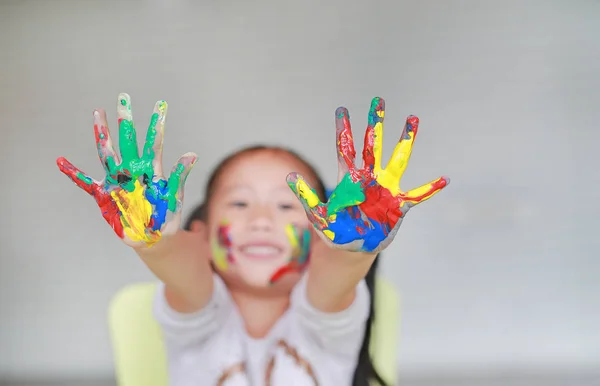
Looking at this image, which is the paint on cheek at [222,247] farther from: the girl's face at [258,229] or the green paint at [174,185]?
the green paint at [174,185]

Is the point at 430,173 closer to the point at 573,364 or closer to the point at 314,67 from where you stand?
the point at 314,67

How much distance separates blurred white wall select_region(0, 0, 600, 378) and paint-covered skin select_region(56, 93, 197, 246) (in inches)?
37.7

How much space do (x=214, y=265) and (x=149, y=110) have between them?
A: 0.85 metres

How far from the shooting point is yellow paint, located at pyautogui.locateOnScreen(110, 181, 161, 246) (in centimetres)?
96

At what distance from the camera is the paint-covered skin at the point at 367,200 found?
0.92 metres

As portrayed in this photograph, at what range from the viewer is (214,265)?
1339 mm

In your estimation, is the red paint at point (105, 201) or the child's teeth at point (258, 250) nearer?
the red paint at point (105, 201)

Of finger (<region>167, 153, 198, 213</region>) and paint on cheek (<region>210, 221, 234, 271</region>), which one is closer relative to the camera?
finger (<region>167, 153, 198, 213</region>)

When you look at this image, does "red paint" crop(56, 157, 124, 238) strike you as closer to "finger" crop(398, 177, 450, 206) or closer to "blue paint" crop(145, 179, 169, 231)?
"blue paint" crop(145, 179, 169, 231)

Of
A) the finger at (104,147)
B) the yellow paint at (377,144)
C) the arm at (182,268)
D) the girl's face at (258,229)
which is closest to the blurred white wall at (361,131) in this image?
the girl's face at (258,229)

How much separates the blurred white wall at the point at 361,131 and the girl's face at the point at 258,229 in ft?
2.07

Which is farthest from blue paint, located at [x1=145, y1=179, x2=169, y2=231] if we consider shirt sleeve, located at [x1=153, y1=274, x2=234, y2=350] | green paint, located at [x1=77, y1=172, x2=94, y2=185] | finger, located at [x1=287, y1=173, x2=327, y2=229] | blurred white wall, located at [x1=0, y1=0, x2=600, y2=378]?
blurred white wall, located at [x1=0, y1=0, x2=600, y2=378]

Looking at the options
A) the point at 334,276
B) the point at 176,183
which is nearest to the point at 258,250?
the point at 334,276

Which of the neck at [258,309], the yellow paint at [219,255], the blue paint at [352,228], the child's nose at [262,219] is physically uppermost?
the blue paint at [352,228]
